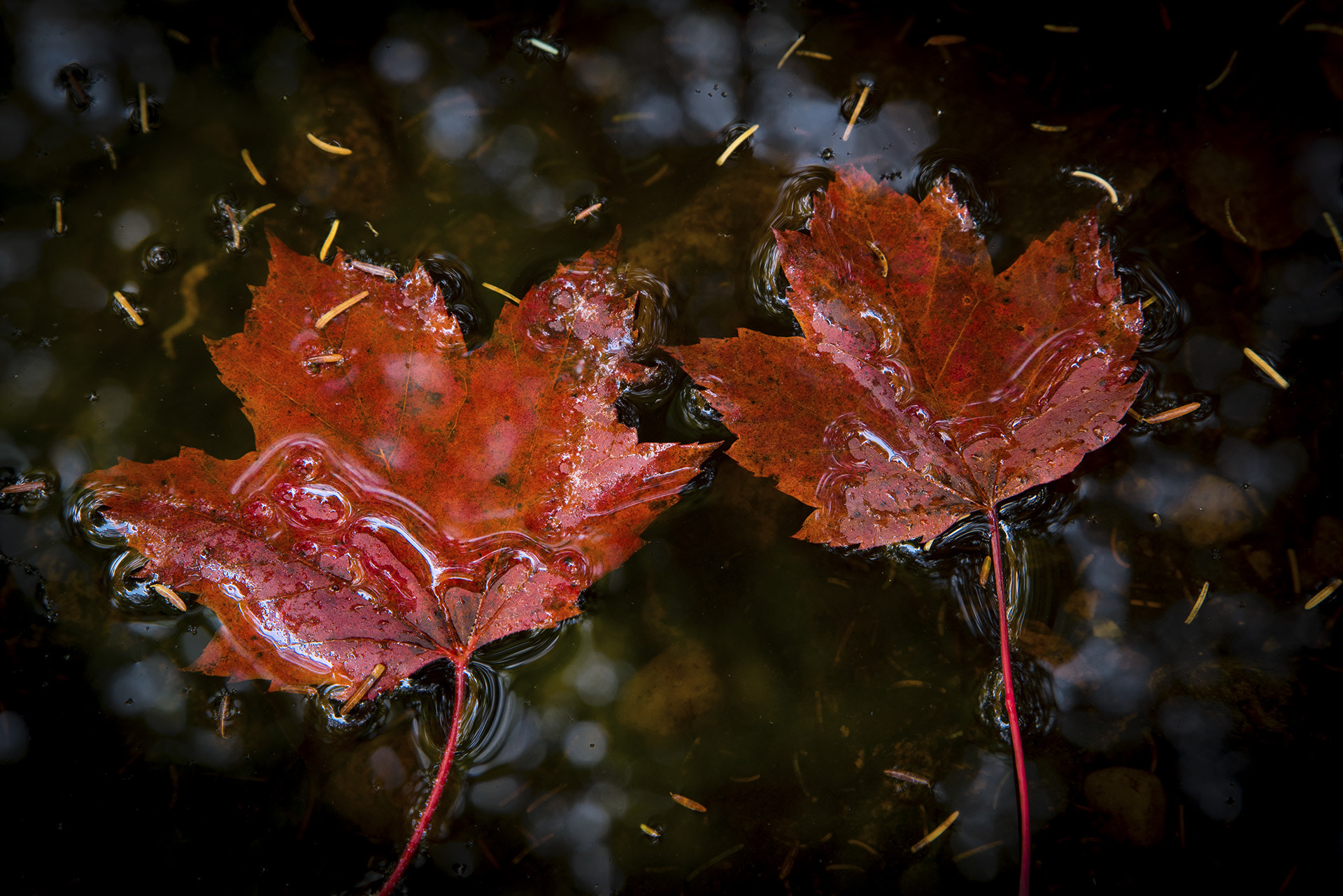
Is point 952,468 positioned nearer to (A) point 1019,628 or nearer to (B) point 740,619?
(A) point 1019,628

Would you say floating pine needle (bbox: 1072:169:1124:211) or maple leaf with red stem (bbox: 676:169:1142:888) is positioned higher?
floating pine needle (bbox: 1072:169:1124:211)

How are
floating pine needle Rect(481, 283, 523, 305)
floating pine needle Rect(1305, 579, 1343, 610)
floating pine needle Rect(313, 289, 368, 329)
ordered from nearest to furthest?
floating pine needle Rect(313, 289, 368, 329) → floating pine needle Rect(1305, 579, 1343, 610) → floating pine needle Rect(481, 283, 523, 305)

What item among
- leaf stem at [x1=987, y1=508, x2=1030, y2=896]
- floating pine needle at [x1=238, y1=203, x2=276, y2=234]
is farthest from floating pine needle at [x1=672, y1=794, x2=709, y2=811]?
floating pine needle at [x1=238, y1=203, x2=276, y2=234]

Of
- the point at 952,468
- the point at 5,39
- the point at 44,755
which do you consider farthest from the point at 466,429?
the point at 5,39

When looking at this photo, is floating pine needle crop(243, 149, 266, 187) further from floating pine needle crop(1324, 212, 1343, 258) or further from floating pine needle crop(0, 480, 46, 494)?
floating pine needle crop(1324, 212, 1343, 258)

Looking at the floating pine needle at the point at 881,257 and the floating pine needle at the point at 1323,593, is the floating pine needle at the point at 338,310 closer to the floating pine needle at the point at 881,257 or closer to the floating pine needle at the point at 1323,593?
the floating pine needle at the point at 881,257

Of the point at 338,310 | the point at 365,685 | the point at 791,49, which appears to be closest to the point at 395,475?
the point at 338,310

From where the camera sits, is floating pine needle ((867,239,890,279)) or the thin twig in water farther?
the thin twig in water

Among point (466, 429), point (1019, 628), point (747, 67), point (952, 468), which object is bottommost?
point (1019, 628)
